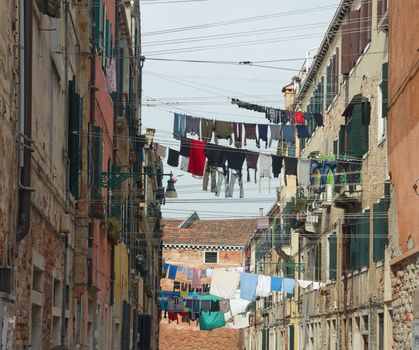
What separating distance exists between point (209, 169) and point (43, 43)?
40.4 ft

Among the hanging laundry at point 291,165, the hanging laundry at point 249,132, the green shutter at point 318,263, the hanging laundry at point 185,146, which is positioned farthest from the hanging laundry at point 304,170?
the green shutter at point 318,263

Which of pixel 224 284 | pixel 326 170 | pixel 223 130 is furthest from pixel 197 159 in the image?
pixel 224 284

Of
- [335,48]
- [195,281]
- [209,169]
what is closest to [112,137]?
[209,169]

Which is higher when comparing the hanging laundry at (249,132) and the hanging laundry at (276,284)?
the hanging laundry at (249,132)

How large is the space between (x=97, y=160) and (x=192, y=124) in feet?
19.9

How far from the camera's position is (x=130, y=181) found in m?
35.2

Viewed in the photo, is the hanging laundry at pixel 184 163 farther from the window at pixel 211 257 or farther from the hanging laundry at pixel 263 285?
the window at pixel 211 257

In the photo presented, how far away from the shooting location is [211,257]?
3565 inches

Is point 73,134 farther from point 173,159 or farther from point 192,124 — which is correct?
point 192,124

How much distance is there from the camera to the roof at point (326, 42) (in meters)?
34.8

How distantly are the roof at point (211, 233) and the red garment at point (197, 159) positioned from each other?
61732mm

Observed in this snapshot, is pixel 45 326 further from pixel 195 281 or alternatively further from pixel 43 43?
pixel 195 281

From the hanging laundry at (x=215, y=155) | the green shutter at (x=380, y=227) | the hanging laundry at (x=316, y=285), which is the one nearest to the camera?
the green shutter at (x=380, y=227)

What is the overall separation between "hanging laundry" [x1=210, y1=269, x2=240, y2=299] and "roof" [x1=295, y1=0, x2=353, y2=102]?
7322 mm
